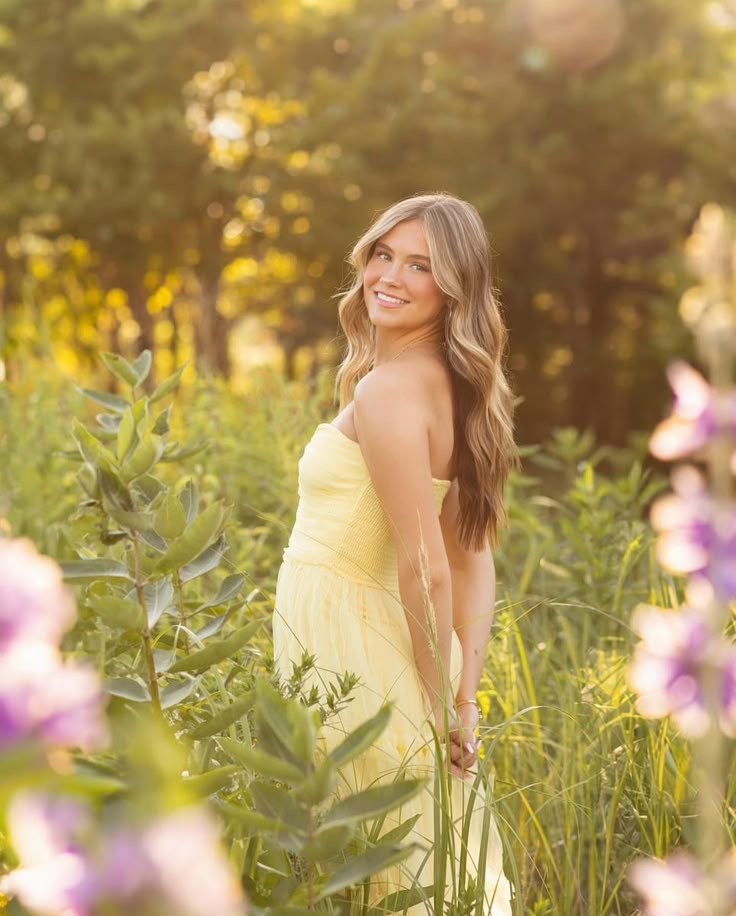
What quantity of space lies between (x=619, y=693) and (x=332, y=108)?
37.6 feet

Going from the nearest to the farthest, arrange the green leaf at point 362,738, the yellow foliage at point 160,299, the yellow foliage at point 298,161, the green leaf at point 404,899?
the green leaf at point 362,738
the green leaf at point 404,899
the yellow foliage at point 298,161
the yellow foliage at point 160,299

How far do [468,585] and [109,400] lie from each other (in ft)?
3.08

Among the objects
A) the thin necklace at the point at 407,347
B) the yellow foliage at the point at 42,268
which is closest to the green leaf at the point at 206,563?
the thin necklace at the point at 407,347

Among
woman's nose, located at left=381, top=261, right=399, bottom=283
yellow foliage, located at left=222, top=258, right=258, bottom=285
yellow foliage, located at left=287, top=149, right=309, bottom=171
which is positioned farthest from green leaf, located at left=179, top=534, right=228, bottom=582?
yellow foliage, located at left=222, top=258, right=258, bottom=285

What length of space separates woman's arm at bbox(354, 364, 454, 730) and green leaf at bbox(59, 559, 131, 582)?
81 centimetres

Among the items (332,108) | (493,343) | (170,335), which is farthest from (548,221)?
(493,343)

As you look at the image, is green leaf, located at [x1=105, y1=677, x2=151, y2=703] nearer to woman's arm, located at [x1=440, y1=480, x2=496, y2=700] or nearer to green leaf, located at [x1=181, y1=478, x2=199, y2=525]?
green leaf, located at [x1=181, y1=478, x2=199, y2=525]

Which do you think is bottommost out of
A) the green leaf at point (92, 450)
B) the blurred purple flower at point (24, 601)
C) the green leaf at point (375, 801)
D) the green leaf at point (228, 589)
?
the green leaf at point (375, 801)

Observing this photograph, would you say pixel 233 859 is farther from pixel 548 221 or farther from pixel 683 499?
pixel 548 221

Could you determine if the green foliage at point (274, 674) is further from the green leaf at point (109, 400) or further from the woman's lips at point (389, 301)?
Result: the woman's lips at point (389, 301)

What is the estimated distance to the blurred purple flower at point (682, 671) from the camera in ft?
2.61

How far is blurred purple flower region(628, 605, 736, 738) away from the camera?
0.80 meters

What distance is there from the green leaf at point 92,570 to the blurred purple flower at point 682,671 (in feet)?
2.83

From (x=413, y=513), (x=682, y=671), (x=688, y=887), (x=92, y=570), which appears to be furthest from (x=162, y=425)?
(x=688, y=887)
